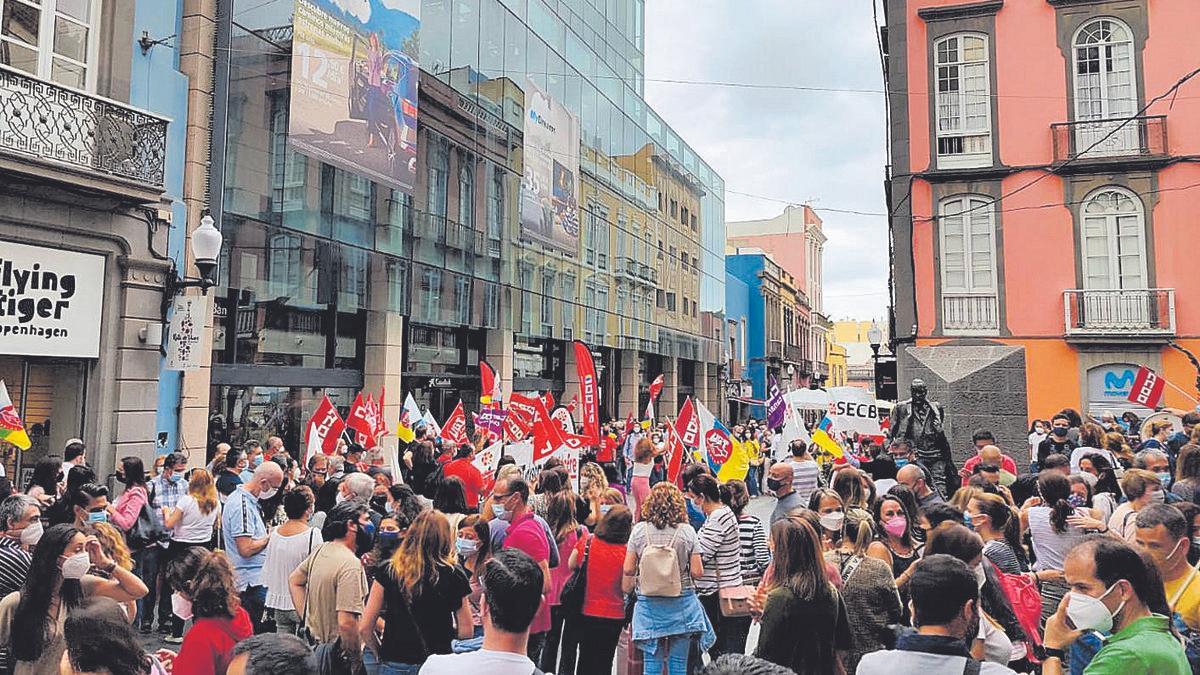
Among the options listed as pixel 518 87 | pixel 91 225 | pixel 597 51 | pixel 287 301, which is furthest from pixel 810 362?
pixel 91 225

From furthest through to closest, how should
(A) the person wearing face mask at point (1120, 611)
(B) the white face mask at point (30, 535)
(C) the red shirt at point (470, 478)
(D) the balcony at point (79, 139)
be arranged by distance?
(D) the balcony at point (79, 139) → (C) the red shirt at point (470, 478) → (B) the white face mask at point (30, 535) → (A) the person wearing face mask at point (1120, 611)

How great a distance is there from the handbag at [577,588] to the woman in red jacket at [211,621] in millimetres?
2624

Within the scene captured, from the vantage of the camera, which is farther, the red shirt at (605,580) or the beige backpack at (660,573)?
the red shirt at (605,580)

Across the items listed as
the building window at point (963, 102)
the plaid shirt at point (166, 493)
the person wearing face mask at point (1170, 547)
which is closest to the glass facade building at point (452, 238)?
the plaid shirt at point (166, 493)

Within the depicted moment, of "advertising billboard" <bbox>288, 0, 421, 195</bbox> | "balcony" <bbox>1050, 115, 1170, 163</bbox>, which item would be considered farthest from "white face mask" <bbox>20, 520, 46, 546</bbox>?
"balcony" <bbox>1050, 115, 1170, 163</bbox>

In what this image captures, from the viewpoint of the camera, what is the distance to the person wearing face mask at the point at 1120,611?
2.99 m

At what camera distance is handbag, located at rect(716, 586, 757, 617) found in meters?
5.86

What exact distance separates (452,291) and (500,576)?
59.4 feet

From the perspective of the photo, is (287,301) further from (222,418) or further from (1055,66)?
(1055,66)

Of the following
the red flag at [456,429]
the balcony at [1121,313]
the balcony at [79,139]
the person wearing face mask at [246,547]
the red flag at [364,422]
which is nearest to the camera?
A: the person wearing face mask at [246,547]

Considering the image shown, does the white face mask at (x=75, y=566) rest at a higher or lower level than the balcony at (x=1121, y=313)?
lower

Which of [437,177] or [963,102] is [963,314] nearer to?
[963,102]

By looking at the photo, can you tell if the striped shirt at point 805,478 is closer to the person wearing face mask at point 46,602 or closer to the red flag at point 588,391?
the red flag at point 588,391

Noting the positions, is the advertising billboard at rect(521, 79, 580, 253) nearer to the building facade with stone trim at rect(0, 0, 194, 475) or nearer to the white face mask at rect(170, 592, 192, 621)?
the building facade with stone trim at rect(0, 0, 194, 475)
